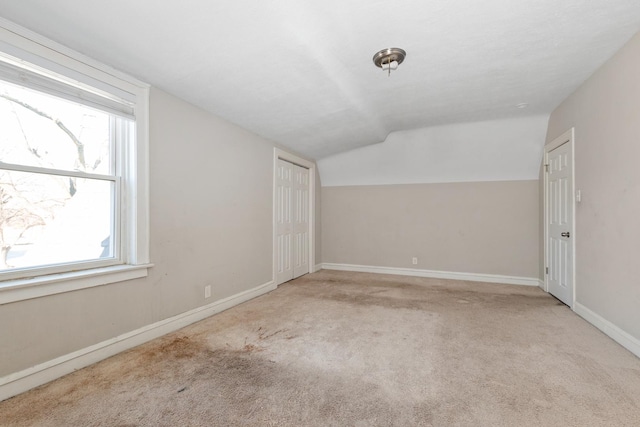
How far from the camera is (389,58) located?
222 centimetres

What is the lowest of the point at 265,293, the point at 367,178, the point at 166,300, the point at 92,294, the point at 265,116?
the point at 265,293

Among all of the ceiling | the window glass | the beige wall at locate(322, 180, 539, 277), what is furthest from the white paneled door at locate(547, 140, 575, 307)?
the window glass

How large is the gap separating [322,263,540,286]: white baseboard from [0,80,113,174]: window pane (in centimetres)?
415

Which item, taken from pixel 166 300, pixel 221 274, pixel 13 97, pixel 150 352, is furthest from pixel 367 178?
pixel 13 97

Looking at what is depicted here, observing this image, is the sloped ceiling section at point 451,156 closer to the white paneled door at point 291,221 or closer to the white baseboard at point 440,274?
the white paneled door at point 291,221

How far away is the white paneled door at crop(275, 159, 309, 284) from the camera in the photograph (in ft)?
14.2

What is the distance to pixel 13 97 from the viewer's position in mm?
1762

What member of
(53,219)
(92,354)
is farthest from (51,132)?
(92,354)

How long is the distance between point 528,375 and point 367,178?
3859 millimetres

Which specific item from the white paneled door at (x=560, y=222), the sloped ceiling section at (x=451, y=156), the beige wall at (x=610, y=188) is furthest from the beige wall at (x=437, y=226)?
the beige wall at (x=610, y=188)

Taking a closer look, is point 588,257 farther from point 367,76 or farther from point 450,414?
point 367,76

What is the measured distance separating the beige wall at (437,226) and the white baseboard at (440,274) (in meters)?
0.06

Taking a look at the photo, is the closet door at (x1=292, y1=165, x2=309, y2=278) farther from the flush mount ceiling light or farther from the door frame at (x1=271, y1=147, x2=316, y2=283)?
the flush mount ceiling light

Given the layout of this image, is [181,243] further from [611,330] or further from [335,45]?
[611,330]
